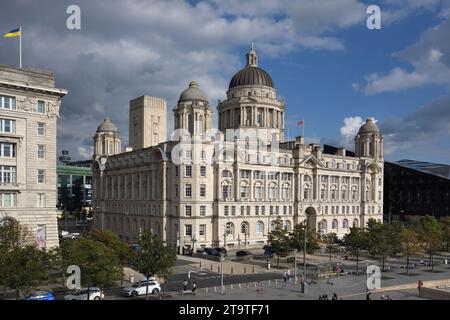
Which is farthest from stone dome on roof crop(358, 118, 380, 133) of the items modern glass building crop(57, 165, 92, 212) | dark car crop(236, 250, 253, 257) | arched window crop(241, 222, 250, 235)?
modern glass building crop(57, 165, 92, 212)

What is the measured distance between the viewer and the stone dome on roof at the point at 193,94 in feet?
273

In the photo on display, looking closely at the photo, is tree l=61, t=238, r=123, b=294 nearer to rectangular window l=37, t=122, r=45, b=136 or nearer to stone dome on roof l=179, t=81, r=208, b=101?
rectangular window l=37, t=122, r=45, b=136

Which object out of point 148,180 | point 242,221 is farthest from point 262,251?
point 148,180

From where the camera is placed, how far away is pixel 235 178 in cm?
8619

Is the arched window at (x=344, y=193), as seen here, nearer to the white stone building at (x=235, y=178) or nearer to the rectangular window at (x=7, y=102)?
the white stone building at (x=235, y=178)

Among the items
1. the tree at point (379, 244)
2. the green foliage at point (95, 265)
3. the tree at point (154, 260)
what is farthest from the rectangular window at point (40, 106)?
the tree at point (379, 244)

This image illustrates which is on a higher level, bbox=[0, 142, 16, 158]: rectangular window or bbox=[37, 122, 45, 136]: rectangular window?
bbox=[37, 122, 45, 136]: rectangular window

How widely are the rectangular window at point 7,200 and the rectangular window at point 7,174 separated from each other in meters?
1.56

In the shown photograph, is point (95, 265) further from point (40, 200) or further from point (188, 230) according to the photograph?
point (188, 230)

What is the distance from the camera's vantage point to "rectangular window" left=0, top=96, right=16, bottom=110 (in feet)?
153

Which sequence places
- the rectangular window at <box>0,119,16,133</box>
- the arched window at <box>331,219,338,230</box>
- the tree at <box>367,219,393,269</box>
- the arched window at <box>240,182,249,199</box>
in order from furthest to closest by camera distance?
the arched window at <box>331,219,338,230</box>
the arched window at <box>240,182,249,199</box>
the tree at <box>367,219,393,269</box>
the rectangular window at <box>0,119,16,133</box>
